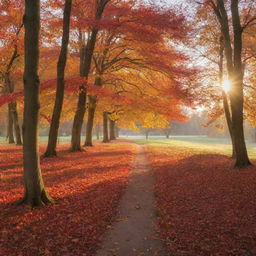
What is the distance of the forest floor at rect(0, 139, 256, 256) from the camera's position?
5125 mm

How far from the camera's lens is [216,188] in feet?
29.9

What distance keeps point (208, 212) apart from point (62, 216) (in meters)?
3.94

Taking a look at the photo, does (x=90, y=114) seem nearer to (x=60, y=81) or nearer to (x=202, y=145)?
(x=60, y=81)

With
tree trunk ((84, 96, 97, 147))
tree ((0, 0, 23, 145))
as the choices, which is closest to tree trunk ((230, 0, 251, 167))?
tree trunk ((84, 96, 97, 147))

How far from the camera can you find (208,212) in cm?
696

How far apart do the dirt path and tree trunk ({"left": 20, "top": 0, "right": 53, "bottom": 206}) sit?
2.51m

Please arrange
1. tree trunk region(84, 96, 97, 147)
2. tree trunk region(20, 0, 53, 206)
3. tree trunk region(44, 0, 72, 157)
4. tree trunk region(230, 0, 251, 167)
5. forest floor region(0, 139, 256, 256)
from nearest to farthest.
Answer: forest floor region(0, 139, 256, 256) → tree trunk region(20, 0, 53, 206) → tree trunk region(230, 0, 251, 167) → tree trunk region(44, 0, 72, 157) → tree trunk region(84, 96, 97, 147)

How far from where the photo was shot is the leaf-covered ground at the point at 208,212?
5.14 meters

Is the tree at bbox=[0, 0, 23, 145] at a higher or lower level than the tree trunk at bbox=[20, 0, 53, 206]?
higher

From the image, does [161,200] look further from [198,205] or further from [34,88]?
[34,88]

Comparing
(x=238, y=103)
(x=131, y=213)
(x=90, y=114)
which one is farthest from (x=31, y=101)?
(x=90, y=114)

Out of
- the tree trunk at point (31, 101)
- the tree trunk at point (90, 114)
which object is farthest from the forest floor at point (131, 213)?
the tree trunk at point (90, 114)

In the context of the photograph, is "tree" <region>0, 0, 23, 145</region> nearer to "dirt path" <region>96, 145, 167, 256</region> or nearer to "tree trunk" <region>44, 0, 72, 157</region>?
"tree trunk" <region>44, 0, 72, 157</region>

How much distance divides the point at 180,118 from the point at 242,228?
50.4ft
